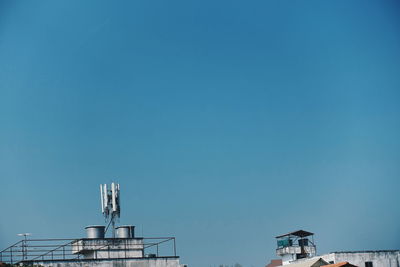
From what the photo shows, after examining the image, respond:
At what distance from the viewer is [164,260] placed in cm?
4106

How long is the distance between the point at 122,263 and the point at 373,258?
2749 cm

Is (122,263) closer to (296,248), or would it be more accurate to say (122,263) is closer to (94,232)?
(94,232)

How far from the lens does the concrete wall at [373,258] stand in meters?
54.0

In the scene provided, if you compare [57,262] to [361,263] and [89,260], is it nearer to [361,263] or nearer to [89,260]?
[89,260]

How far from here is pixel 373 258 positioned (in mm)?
55125

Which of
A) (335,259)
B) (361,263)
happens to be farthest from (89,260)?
(361,263)

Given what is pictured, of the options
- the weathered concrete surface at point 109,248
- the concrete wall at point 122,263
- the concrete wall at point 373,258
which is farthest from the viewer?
the concrete wall at point 373,258

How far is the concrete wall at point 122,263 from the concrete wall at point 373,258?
19.8 metres

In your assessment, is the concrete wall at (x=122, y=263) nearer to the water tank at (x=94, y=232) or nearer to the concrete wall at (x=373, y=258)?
the water tank at (x=94, y=232)

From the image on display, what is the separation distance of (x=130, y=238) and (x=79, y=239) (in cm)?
394

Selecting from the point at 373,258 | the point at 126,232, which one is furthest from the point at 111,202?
the point at 373,258

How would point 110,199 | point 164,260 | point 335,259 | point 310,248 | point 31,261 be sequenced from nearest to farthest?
1. point 31,261
2. point 164,260
3. point 110,199
4. point 335,259
5. point 310,248

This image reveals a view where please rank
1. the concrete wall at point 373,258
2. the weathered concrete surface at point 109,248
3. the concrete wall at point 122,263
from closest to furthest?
the concrete wall at point 122,263 < the weathered concrete surface at point 109,248 < the concrete wall at point 373,258

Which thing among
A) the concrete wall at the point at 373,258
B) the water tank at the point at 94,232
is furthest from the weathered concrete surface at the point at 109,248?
the concrete wall at the point at 373,258
